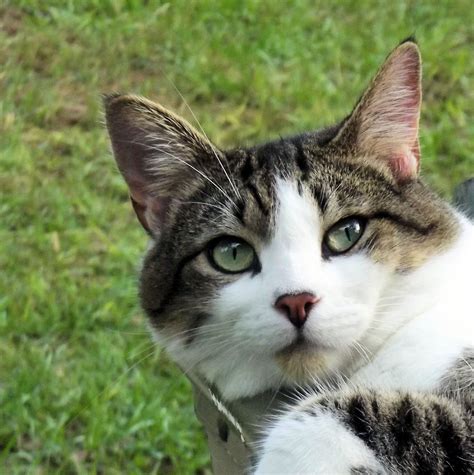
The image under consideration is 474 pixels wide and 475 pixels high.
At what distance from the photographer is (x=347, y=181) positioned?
2135 mm

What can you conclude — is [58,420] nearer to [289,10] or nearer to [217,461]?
[217,461]

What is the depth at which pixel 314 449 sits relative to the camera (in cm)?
169

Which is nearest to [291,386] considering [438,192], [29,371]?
[438,192]

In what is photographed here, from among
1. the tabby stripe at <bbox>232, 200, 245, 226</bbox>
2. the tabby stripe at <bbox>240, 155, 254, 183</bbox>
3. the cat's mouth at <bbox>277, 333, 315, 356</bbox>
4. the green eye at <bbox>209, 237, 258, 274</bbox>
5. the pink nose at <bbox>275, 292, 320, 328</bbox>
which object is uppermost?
the tabby stripe at <bbox>240, 155, 254, 183</bbox>

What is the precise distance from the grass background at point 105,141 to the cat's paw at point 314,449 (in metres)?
1.23

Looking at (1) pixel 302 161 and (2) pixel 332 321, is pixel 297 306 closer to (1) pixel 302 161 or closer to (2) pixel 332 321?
(2) pixel 332 321

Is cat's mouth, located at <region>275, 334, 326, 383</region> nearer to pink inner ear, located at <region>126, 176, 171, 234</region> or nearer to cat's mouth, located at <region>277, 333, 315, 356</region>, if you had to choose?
cat's mouth, located at <region>277, 333, 315, 356</region>

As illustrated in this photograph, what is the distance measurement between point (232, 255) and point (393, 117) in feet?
1.89

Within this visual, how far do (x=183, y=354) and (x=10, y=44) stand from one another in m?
3.28

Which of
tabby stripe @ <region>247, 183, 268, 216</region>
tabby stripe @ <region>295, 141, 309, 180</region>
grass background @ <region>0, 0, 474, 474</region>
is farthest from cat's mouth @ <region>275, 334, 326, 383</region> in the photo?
grass background @ <region>0, 0, 474, 474</region>

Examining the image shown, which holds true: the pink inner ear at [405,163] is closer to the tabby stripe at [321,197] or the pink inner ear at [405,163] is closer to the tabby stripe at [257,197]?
the tabby stripe at [321,197]

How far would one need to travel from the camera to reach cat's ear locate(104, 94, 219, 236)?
222 cm

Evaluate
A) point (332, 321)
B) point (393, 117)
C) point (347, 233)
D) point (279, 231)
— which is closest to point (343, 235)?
point (347, 233)

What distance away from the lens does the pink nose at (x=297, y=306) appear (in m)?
1.85
